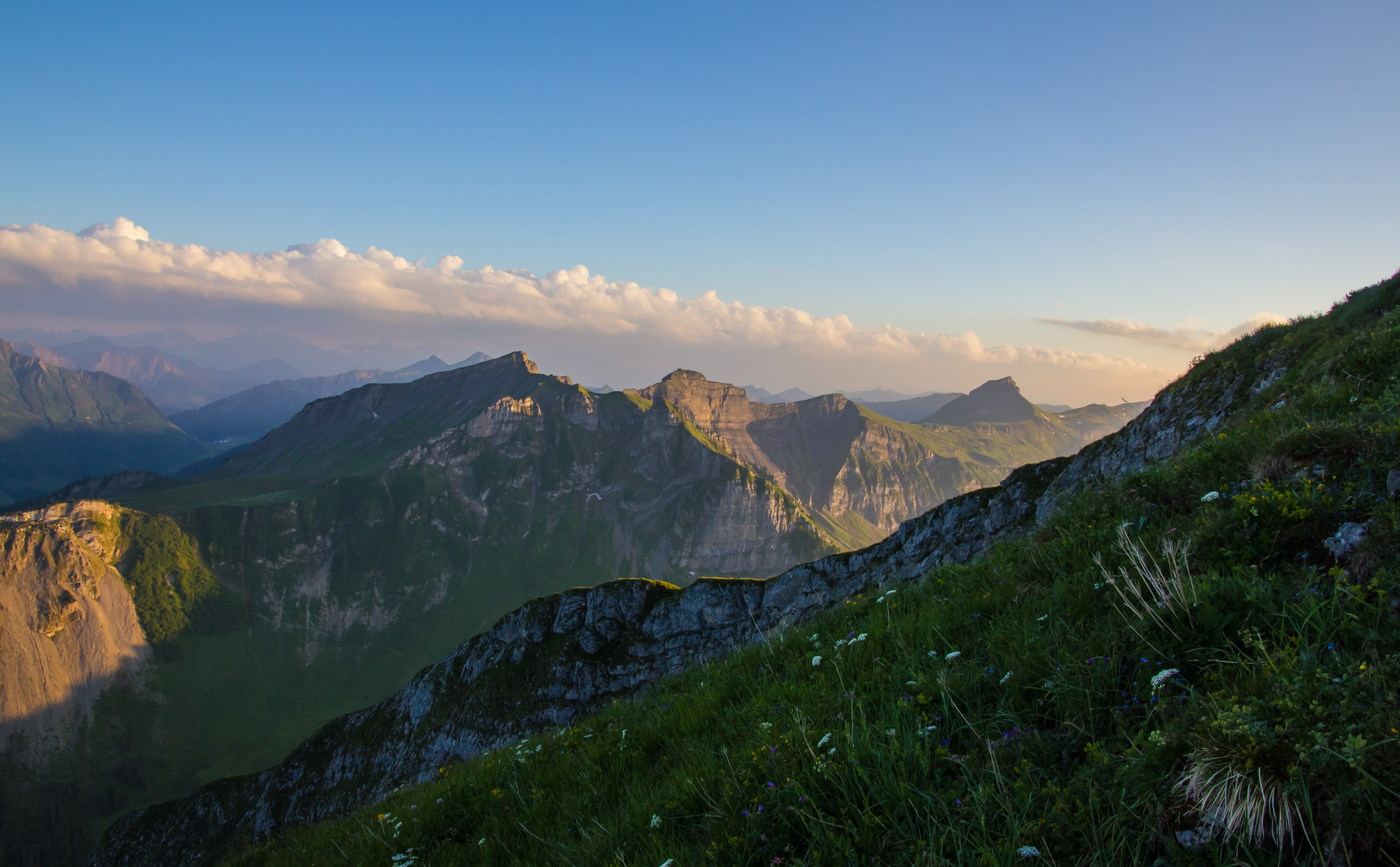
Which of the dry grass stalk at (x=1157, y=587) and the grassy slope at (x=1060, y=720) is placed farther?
the dry grass stalk at (x=1157, y=587)

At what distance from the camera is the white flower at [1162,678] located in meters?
3.80

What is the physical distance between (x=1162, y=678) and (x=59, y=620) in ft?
879

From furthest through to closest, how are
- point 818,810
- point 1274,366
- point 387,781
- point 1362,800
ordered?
point 387,781
point 1274,366
point 818,810
point 1362,800

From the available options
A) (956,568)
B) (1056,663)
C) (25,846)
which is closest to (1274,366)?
(956,568)

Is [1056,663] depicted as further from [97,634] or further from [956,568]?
[97,634]

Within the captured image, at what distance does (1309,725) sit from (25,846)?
226 meters

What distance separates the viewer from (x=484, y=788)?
7340 millimetres

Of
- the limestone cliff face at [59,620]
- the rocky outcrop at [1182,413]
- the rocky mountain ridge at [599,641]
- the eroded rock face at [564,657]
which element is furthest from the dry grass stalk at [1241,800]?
the limestone cliff face at [59,620]

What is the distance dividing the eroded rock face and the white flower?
27943mm

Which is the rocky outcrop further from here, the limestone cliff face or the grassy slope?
the limestone cliff face

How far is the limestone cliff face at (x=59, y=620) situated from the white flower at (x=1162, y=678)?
25327 centimetres

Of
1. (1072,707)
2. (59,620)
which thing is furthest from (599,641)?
(59,620)

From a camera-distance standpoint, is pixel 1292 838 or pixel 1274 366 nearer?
pixel 1292 838

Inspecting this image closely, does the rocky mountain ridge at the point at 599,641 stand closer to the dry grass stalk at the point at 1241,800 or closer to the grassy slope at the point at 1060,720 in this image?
the grassy slope at the point at 1060,720
